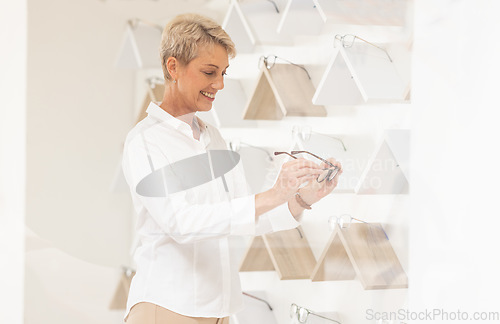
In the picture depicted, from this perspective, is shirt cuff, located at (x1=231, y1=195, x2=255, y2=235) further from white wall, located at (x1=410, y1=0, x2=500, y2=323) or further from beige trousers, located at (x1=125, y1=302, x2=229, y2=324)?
white wall, located at (x1=410, y1=0, x2=500, y2=323)

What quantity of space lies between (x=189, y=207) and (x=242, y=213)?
0.11m

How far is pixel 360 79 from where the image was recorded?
4.27 feet

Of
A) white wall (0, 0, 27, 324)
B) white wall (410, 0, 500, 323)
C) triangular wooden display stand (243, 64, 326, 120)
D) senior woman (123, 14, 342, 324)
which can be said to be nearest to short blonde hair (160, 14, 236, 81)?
senior woman (123, 14, 342, 324)

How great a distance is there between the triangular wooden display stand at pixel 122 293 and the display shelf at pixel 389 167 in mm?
593

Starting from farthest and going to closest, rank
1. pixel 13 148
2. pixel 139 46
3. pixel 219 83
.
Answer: pixel 13 148 < pixel 139 46 < pixel 219 83

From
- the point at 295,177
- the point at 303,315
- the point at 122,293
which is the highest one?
the point at 295,177

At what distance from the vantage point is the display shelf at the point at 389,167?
1308 millimetres

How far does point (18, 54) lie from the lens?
5.48 feet

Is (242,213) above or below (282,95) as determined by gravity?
below

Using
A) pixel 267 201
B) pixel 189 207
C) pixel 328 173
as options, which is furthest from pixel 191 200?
pixel 328 173

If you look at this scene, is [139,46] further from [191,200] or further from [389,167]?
[389,167]

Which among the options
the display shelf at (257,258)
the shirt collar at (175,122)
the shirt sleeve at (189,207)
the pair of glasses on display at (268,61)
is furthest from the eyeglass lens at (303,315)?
the pair of glasses on display at (268,61)

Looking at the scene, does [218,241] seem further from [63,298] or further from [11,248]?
[11,248]

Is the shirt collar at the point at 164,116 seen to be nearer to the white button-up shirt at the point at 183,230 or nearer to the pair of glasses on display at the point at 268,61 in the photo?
the white button-up shirt at the point at 183,230
